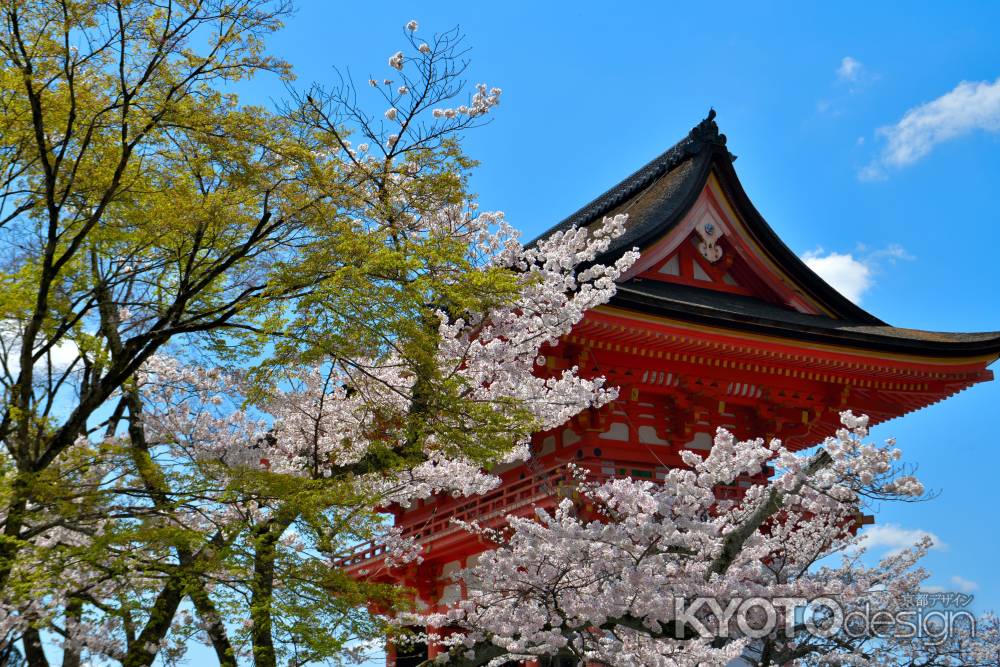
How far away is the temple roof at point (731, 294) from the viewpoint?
41.5 ft

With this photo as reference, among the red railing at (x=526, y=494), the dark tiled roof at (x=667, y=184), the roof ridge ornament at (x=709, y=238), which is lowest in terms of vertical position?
the red railing at (x=526, y=494)

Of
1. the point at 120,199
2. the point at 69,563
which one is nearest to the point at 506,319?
the point at 120,199

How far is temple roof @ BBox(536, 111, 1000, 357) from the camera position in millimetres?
12648

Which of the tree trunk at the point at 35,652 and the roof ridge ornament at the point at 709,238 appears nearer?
the tree trunk at the point at 35,652

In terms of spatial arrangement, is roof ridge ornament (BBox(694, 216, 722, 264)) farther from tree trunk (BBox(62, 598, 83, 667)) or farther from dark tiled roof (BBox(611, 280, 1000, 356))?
tree trunk (BBox(62, 598, 83, 667))

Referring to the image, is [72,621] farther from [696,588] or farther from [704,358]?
[704,358]

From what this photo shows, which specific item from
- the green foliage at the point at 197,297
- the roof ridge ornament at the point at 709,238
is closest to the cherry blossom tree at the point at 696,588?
the green foliage at the point at 197,297

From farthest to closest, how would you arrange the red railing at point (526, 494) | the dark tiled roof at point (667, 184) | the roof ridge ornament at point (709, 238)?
the roof ridge ornament at point (709, 238), the dark tiled roof at point (667, 184), the red railing at point (526, 494)

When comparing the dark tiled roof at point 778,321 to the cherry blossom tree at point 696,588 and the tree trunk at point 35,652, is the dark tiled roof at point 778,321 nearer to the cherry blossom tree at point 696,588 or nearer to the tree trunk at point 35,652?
the cherry blossom tree at point 696,588

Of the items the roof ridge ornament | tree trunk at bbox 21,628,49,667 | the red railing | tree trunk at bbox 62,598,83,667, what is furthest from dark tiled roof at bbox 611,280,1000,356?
tree trunk at bbox 21,628,49,667

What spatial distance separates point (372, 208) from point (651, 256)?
6.37 m

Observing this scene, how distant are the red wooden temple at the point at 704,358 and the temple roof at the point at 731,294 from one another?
2 centimetres

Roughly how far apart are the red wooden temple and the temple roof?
0.08 feet

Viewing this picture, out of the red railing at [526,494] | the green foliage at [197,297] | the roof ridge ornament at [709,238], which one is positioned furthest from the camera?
the roof ridge ornament at [709,238]
